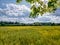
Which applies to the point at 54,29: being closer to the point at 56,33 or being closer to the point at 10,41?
the point at 56,33

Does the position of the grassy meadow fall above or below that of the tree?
below

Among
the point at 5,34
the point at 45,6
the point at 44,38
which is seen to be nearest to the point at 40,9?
the point at 45,6

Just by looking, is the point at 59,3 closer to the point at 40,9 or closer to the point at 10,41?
the point at 40,9

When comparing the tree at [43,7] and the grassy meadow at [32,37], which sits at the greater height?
the tree at [43,7]

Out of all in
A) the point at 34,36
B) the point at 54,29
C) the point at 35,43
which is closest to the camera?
the point at 35,43

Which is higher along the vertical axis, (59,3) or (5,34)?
(59,3)

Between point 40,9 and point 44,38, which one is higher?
point 40,9

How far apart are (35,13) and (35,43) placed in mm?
652

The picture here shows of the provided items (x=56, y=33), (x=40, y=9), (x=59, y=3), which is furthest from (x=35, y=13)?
(x=56, y=33)

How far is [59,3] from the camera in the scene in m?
5.07

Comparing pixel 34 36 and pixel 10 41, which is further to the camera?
pixel 34 36

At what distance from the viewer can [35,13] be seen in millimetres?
5008

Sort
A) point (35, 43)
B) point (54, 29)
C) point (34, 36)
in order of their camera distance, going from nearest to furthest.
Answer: point (35, 43) → point (34, 36) → point (54, 29)

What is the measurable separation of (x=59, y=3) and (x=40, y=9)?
1.44ft
